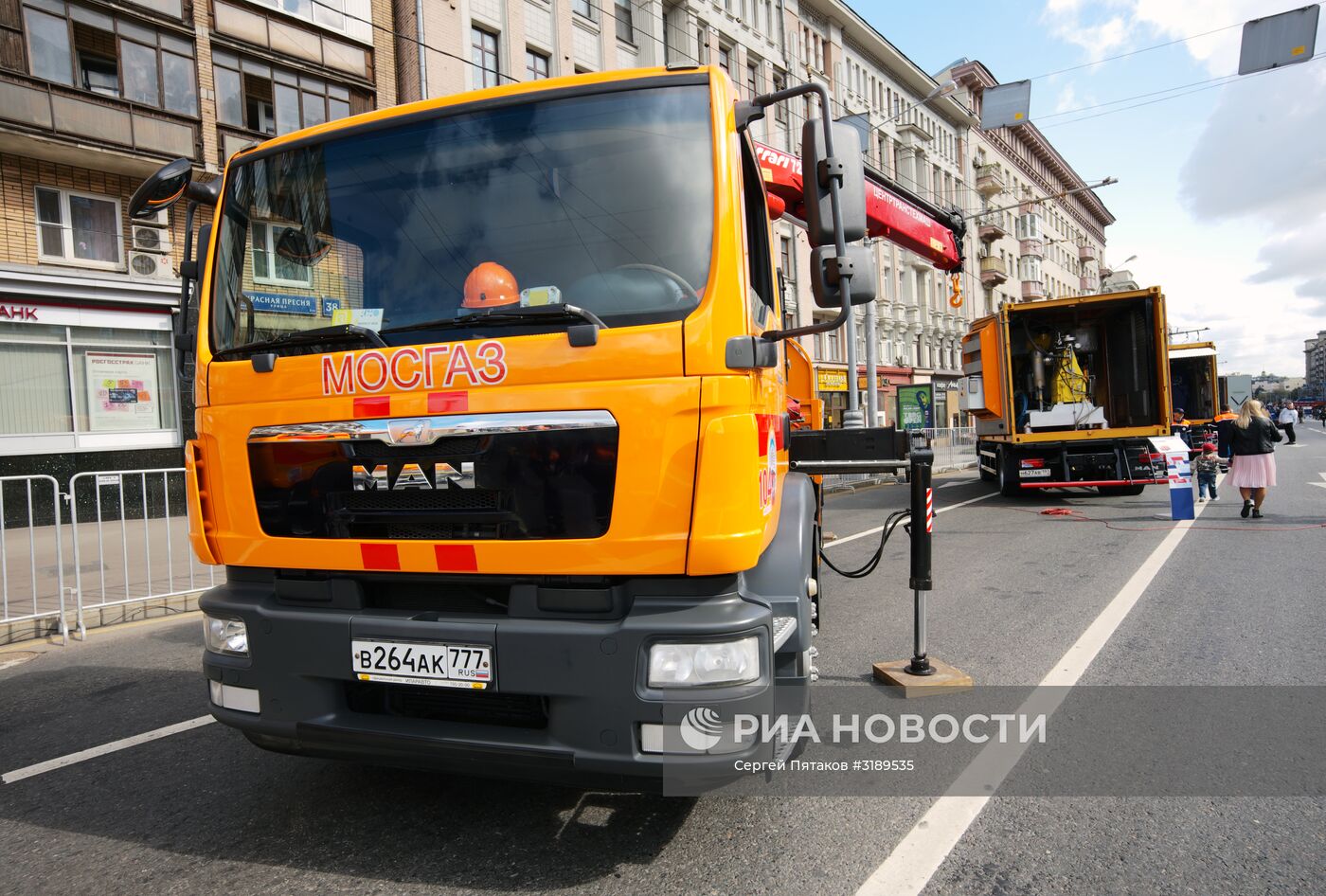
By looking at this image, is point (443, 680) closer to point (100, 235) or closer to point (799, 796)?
point (799, 796)

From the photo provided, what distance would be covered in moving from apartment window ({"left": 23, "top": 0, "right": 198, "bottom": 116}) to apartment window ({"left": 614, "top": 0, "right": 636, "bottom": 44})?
43.8 ft

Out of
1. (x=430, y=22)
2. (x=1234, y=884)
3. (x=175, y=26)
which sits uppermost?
(x=430, y=22)

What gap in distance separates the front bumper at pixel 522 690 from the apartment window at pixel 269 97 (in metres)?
15.5

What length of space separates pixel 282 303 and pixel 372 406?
72cm

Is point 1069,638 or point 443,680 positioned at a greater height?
point 443,680

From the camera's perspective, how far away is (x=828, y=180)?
2.79 meters

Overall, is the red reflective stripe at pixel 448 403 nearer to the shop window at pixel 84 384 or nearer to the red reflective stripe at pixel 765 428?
the red reflective stripe at pixel 765 428

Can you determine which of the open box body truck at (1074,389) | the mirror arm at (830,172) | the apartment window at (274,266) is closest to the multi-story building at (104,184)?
the apartment window at (274,266)

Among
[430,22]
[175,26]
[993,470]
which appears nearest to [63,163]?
[175,26]

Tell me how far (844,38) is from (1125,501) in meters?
30.7

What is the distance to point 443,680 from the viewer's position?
2410 mm

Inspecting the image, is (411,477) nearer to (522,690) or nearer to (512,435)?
(512,435)

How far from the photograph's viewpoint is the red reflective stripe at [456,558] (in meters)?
2.47

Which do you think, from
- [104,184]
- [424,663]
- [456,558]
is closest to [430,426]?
[456,558]
